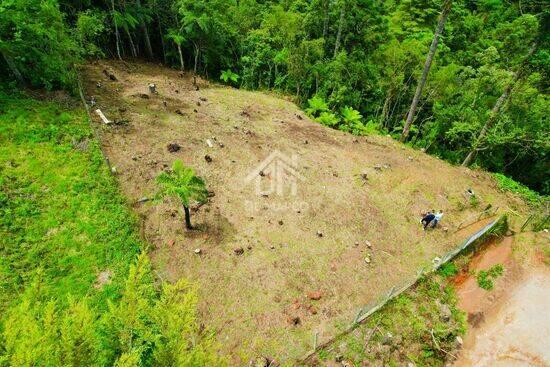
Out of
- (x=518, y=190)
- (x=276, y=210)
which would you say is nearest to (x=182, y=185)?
(x=276, y=210)

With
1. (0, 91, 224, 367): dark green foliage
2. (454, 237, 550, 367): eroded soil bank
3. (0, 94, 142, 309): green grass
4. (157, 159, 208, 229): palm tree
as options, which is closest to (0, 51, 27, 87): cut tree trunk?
(0, 91, 224, 367): dark green foliage

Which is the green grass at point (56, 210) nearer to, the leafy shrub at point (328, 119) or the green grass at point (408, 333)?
the green grass at point (408, 333)

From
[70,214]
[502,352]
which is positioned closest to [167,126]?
[70,214]

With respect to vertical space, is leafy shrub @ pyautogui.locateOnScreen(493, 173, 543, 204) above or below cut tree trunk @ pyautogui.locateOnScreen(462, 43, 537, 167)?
below

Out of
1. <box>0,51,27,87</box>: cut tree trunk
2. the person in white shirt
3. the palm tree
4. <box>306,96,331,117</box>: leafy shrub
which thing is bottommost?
the person in white shirt

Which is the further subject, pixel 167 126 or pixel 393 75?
pixel 393 75

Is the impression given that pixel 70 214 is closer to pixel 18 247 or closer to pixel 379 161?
pixel 18 247

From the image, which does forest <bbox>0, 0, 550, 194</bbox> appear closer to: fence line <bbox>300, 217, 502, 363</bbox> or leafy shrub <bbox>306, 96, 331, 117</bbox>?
leafy shrub <bbox>306, 96, 331, 117</bbox>

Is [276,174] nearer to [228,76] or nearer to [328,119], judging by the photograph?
[328,119]
